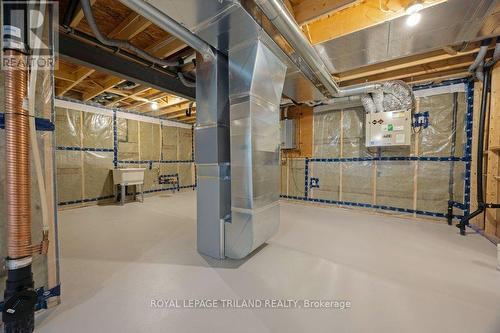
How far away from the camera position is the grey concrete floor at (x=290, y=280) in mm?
1243

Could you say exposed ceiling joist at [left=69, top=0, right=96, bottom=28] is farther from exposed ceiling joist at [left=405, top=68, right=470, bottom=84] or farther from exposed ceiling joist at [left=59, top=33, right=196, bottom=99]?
exposed ceiling joist at [left=405, top=68, right=470, bottom=84]

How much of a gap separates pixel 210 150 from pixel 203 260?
3.62 feet

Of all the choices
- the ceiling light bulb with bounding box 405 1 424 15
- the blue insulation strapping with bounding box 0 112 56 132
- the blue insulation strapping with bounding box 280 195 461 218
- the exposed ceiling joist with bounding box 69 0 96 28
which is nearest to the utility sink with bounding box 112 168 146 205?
the exposed ceiling joist with bounding box 69 0 96 28

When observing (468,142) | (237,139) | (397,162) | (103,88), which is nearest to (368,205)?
(397,162)

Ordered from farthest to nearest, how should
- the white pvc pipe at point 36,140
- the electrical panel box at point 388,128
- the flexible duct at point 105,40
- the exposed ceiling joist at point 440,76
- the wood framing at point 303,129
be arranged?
the wood framing at point 303,129 → the electrical panel box at point 388,128 → the exposed ceiling joist at point 440,76 → the flexible duct at point 105,40 → the white pvc pipe at point 36,140

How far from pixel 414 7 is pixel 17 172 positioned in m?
2.89

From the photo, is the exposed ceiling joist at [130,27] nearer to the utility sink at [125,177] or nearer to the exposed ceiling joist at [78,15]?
the exposed ceiling joist at [78,15]

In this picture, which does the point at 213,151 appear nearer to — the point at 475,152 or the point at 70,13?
the point at 70,13

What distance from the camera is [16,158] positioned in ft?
3.59

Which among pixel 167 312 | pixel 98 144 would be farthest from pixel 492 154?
pixel 98 144

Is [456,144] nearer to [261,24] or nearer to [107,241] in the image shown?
[261,24]

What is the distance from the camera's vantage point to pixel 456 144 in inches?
128

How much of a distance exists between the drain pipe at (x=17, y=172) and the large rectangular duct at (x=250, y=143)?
1339 mm

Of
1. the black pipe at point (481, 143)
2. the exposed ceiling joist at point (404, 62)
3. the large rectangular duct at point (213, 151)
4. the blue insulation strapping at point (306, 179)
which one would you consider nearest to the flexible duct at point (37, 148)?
the large rectangular duct at point (213, 151)
